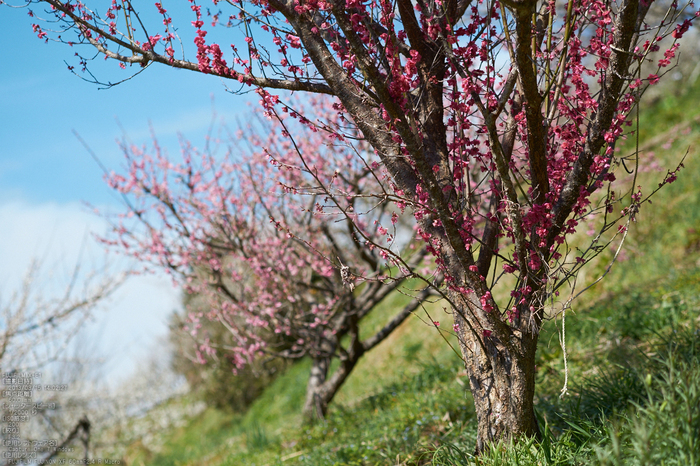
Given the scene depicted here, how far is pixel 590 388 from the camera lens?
3.80 meters

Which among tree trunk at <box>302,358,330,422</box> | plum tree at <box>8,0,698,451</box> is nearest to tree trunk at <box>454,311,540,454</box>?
plum tree at <box>8,0,698,451</box>

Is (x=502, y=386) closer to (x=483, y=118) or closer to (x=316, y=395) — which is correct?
(x=483, y=118)

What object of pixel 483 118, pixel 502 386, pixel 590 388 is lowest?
pixel 590 388

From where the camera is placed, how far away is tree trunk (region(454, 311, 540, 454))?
9.51 feet

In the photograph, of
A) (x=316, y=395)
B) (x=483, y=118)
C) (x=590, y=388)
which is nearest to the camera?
(x=483, y=118)

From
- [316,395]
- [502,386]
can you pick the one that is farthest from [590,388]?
[316,395]

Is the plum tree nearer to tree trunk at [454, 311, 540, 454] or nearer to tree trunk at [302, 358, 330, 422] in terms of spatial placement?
tree trunk at [454, 311, 540, 454]

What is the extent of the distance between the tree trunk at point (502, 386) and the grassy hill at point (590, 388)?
0.42 ft

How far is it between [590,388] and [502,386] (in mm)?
1337

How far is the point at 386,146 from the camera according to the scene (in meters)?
2.87

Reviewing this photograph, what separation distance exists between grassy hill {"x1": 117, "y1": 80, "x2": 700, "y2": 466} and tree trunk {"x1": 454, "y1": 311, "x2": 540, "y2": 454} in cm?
13

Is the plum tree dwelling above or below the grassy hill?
above

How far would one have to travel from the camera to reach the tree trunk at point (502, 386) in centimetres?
290

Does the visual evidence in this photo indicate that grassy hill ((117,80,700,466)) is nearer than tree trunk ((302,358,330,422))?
Yes
